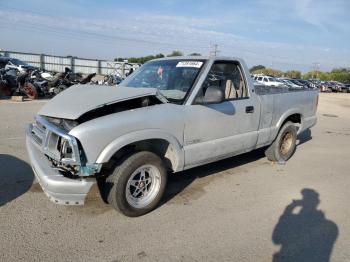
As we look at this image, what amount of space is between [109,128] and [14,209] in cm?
164

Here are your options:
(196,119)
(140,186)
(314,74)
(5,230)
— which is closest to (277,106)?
(196,119)

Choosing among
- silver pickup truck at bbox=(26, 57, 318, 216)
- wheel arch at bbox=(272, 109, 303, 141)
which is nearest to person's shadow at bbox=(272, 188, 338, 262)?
silver pickup truck at bbox=(26, 57, 318, 216)

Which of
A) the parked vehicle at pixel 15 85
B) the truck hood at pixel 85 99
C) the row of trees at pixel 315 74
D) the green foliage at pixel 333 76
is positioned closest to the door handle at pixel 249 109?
the truck hood at pixel 85 99

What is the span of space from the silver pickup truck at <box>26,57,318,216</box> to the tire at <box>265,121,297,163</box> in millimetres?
1009

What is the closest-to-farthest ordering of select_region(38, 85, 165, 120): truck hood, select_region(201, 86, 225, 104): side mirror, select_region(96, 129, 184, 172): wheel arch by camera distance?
select_region(96, 129, 184, 172): wheel arch, select_region(38, 85, 165, 120): truck hood, select_region(201, 86, 225, 104): side mirror

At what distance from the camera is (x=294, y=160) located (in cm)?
727

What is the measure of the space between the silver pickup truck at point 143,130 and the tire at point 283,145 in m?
1.01

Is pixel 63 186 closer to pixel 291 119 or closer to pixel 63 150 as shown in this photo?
pixel 63 150

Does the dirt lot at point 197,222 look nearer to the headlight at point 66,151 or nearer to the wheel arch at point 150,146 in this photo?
the wheel arch at point 150,146

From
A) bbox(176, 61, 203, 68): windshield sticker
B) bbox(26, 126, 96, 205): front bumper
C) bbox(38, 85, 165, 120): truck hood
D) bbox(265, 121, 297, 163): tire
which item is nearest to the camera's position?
bbox(26, 126, 96, 205): front bumper

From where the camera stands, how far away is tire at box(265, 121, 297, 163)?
6.66 m

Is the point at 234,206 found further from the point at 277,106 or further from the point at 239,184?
the point at 277,106

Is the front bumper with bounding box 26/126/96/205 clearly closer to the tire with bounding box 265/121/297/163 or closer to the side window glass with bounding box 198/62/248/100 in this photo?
the side window glass with bounding box 198/62/248/100

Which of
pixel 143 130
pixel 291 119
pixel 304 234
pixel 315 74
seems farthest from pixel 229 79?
pixel 315 74
